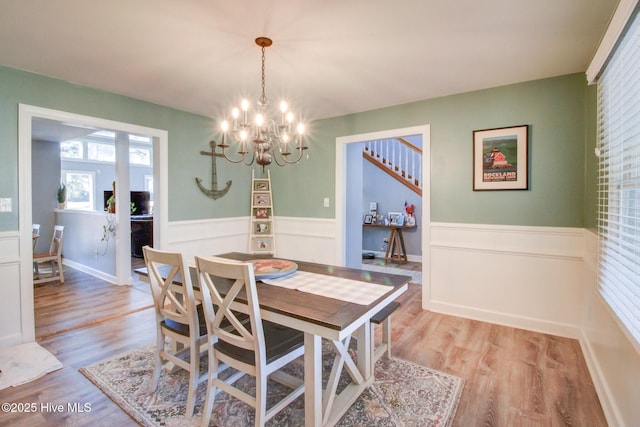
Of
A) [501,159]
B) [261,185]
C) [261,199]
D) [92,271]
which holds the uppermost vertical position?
[501,159]

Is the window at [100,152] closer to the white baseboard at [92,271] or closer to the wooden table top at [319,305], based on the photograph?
the white baseboard at [92,271]

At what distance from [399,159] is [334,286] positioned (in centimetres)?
489

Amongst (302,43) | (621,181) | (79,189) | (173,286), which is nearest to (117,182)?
(173,286)

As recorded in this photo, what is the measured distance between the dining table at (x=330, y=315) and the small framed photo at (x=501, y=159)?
164 cm

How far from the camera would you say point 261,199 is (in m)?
4.58

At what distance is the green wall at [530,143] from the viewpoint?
8.80ft

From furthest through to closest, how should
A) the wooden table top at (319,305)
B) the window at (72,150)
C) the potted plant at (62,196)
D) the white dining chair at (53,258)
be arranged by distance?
the window at (72,150)
the potted plant at (62,196)
the white dining chair at (53,258)
the wooden table top at (319,305)

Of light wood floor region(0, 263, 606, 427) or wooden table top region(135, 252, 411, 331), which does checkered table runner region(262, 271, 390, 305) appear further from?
light wood floor region(0, 263, 606, 427)

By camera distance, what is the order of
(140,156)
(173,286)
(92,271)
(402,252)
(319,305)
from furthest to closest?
(140,156)
(402,252)
(92,271)
(173,286)
(319,305)

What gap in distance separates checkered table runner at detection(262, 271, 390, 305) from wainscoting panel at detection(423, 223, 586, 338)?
1.74 meters

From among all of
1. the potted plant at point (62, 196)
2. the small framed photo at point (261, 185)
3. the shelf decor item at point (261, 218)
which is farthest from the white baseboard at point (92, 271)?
the small framed photo at point (261, 185)

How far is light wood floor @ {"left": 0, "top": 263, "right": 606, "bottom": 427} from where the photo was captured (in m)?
1.75

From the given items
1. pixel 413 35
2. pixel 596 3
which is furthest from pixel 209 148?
pixel 596 3

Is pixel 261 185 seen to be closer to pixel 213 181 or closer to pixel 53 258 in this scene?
pixel 213 181
